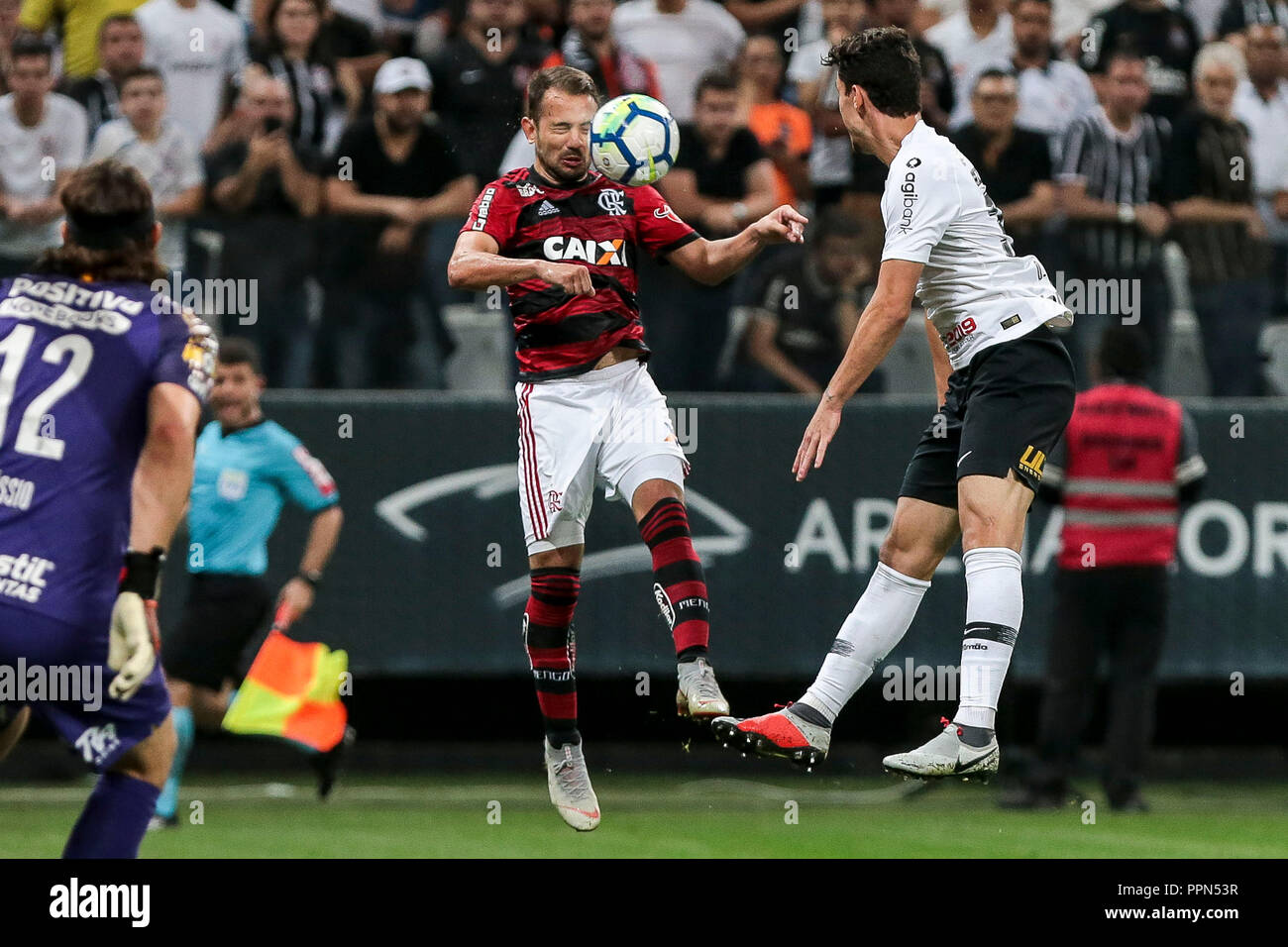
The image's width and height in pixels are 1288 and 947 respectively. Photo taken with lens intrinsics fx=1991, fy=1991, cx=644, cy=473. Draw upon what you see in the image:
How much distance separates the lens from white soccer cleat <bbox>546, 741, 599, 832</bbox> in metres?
8.26

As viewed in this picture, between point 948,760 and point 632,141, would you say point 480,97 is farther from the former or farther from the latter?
point 948,760

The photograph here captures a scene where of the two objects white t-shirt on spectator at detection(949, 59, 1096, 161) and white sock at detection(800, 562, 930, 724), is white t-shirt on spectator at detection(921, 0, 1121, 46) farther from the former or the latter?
white sock at detection(800, 562, 930, 724)

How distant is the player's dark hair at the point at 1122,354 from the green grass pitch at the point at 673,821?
2.67 m

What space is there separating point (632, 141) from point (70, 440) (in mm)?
2588

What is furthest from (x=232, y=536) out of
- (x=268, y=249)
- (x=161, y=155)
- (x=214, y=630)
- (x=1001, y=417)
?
(x=1001, y=417)

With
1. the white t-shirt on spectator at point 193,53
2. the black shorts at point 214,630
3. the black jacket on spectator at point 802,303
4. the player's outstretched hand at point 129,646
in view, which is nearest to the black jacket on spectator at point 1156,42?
the black jacket on spectator at point 802,303

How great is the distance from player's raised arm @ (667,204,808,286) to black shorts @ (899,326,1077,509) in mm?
867

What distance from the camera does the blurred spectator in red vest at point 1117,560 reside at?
11891 millimetres

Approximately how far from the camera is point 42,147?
12547mm

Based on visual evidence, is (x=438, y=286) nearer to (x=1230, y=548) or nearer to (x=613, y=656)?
(x=613, y=656)

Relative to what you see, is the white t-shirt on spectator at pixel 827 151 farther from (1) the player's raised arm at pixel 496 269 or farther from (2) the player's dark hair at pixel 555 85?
(1) the player's raised arm at pixel 496 269

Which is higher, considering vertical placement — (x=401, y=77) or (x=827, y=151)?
(x=401, y=77)

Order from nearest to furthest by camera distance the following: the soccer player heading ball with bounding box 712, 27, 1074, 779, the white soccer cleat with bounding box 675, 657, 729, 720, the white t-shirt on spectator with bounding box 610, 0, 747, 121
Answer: the soccer player heading ball with bounding box 712, 27, 1074, 779 < the white soccer cleat with bounding box 675, 657, 729, 720 < the white t-shirt on spectator with bounding box 610, 0, 747, 121

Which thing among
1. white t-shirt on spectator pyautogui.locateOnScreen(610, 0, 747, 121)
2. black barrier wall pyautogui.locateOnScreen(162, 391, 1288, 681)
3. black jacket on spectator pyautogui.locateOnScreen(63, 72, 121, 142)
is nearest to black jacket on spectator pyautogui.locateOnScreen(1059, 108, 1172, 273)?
black barrier wall pyautogui.locateOnScreen(162, 391, 1288, 681)
